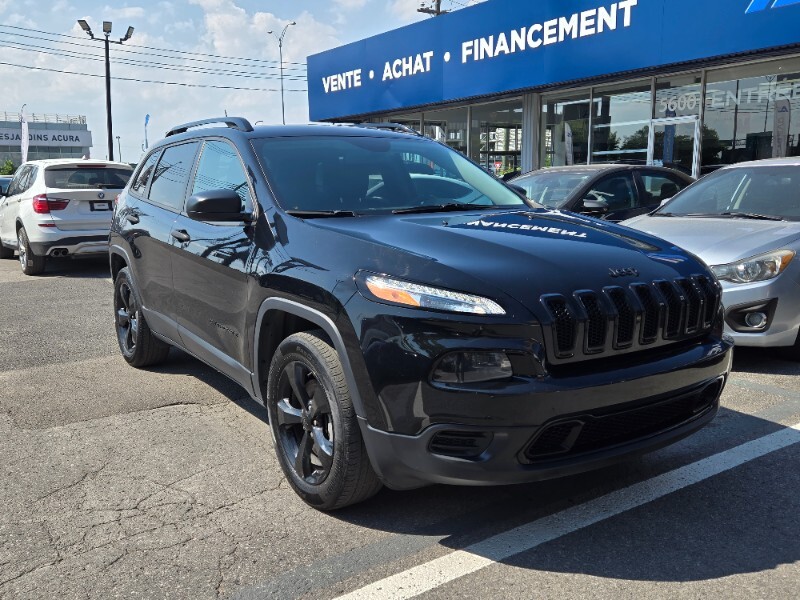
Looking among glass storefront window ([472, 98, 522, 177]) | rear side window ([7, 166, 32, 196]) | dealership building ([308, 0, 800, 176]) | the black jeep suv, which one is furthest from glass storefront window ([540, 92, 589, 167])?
the black jeep suv

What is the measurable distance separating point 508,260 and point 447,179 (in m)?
1.49

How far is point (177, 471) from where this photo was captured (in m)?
3.61

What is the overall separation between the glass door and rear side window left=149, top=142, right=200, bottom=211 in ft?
35.0

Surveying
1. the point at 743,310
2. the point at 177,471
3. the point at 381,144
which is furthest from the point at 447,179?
the point at 743,310

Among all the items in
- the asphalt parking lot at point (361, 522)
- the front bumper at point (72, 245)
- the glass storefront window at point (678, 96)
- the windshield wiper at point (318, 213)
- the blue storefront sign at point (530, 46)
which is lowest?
the asphalt parking lot at point (361, 522)

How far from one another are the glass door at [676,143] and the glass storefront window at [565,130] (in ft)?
5.83

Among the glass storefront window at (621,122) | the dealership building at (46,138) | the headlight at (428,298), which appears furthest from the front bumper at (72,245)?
the dealership building at (46,138)

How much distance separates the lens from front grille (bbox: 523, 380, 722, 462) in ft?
8.68

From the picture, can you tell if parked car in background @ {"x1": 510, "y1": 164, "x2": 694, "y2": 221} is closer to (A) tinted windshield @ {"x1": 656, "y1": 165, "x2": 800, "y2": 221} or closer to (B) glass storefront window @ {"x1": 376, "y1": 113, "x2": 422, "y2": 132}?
(A) tinted windshield @ {"x1": 656, "y1": 165, "x2": 800, "y2": 221}

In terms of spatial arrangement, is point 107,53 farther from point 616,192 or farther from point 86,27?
point 616,192

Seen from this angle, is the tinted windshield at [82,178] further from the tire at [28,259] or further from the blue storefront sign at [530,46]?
the blue storefront sign at [530,46]

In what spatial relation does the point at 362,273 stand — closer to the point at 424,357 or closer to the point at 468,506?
the point at 424,357

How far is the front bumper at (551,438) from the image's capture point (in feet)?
8.42

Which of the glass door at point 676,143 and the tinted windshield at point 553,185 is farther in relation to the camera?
the glass door at point 676,143
